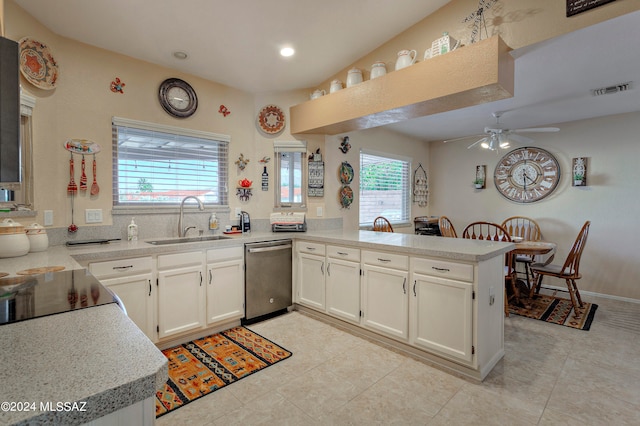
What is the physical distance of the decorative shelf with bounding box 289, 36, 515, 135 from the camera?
2.16 meters

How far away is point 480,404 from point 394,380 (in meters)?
0.53

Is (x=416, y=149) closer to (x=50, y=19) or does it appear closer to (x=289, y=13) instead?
(x=289, y=13)

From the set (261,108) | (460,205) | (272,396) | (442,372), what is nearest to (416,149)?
(460,205)

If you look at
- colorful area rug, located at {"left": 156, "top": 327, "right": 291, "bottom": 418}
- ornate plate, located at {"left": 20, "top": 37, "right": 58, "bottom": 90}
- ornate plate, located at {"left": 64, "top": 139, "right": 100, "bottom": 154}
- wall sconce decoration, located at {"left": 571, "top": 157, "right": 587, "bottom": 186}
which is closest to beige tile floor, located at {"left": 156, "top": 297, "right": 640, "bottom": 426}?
colorful area rug, located at {"left": 156, "top": 327, "right": 291, "bottom": 418}

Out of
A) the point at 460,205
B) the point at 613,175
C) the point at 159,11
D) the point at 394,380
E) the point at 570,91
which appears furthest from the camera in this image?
the point at 460,205

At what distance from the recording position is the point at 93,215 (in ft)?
8.63

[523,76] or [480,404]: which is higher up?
[523,76]

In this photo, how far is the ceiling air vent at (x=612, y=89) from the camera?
9.88 feet

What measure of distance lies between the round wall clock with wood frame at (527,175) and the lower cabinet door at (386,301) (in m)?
3.49

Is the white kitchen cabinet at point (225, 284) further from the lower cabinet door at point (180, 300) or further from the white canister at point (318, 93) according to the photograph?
the white canister at point (318, 93)

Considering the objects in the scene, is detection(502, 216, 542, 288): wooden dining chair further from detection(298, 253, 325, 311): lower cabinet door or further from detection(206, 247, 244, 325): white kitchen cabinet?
detection(206, 247, 244, 325): white kitchen cabinet

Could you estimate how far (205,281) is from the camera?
2.77m

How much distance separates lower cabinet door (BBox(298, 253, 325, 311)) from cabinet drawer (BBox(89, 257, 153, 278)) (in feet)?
4.88

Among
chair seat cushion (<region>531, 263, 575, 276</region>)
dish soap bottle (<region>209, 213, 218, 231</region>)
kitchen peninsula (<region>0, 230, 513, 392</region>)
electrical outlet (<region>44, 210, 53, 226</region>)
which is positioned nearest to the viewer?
kitchen peninsula (<region>0, 230, 513, 392</region>)
